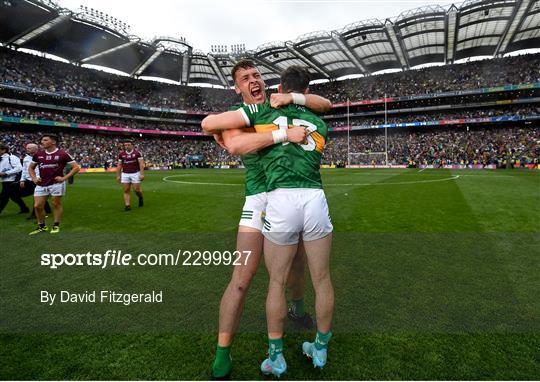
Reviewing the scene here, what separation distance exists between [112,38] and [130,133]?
18.0m

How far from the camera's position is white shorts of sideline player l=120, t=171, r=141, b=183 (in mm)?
10818

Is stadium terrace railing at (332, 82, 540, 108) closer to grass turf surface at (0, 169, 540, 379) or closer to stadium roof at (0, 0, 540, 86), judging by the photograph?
stadium roof at (0, 0, 540, 86)

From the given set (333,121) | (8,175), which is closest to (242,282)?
(8,175)

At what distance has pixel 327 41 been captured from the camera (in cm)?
4544

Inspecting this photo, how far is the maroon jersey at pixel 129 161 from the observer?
36.0 ft

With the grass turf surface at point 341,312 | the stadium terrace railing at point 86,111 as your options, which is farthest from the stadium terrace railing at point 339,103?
the grass turf surface at point 341,312

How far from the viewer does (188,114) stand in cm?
7000

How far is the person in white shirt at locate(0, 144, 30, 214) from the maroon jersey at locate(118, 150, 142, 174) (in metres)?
3.02

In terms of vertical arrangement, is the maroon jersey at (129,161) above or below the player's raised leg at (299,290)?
above

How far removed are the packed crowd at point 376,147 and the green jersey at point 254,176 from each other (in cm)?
4561

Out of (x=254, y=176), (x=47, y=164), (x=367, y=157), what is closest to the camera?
(x=254, y=176)

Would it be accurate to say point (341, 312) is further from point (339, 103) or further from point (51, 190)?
point (339, 103)

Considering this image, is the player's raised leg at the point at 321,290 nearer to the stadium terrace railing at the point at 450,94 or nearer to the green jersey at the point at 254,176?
the green jersey at the point at 254,176

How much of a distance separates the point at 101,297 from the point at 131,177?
7720 millimetres
